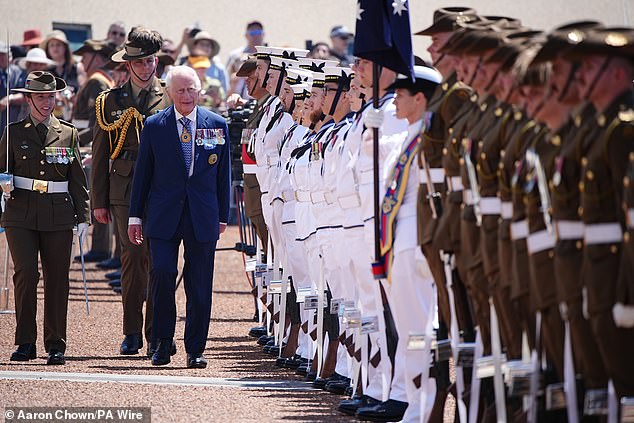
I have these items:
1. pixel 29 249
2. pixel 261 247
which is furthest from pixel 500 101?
pixel 261 247

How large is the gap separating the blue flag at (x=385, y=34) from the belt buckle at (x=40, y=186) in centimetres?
371

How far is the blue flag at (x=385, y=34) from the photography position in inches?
360

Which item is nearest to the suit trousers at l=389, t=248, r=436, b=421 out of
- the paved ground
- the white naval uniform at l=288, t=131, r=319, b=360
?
the paved ground

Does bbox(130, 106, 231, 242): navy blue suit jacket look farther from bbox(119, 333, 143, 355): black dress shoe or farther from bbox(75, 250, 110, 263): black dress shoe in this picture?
bbox(75, 250, 110, 263): black dress shoe

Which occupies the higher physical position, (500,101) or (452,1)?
(452,1)

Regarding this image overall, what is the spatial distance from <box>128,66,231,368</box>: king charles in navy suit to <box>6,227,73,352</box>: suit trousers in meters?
0.69

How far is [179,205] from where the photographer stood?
11.7 m

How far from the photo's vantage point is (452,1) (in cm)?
2703

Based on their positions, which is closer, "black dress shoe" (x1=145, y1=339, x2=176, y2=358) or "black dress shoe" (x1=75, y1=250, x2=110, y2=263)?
"black dress shoe" (x1=145, y1=339, x2=176, y2=358)

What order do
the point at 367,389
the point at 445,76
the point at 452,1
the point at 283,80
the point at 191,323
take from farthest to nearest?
the point at 452,1 → the point at 283,80 → the point at 191,323 → the point at 367,389 → the point at 445,76

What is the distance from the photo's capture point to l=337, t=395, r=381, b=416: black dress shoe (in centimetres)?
938

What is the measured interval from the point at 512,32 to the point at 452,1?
19743 millimetres

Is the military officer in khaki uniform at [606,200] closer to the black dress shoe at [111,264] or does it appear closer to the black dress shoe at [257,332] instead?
the black dress shoe at [257,332]

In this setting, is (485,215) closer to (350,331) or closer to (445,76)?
(445,76)
